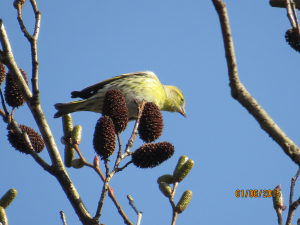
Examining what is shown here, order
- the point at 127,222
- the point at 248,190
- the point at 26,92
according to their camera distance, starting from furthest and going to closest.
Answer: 1. the point at 248,190
2. the point at 26,92
3. the point at 127,222

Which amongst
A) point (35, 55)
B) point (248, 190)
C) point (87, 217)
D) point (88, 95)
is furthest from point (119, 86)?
point (87, 217)

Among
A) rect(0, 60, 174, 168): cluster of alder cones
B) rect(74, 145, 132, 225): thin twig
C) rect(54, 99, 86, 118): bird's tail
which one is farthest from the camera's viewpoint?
rect(54, 99, 86, 118): bird's tail

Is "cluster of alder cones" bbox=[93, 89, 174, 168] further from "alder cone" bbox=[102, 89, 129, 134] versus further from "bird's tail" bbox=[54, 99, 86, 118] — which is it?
"bird's tail" bbox=[54, 99, 86, 118]

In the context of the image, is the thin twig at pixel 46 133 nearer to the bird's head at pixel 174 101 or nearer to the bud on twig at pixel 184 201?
the bud on twig at pixel 184 201

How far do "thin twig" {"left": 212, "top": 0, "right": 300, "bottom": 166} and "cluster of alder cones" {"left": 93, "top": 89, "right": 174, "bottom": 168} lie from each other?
76 centimetres

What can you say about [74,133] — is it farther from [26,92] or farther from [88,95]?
[88,95]

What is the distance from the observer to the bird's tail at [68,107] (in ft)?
18.8

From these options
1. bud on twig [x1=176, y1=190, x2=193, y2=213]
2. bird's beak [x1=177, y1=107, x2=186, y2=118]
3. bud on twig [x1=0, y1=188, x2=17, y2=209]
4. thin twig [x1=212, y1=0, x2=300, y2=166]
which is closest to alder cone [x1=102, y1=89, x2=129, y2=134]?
bud on twig [x1=176, y1=190, x2=193, y2=213]

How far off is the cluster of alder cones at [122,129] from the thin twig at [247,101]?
0.76 metres

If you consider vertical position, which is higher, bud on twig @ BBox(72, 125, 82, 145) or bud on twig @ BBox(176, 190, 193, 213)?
bud on twig @ BBox(72, 125, 82, 145)

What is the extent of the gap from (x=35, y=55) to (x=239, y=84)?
137 centimetres

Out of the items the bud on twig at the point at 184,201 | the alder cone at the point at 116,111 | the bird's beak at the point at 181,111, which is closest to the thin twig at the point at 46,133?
the alder cone at the point at 116,111

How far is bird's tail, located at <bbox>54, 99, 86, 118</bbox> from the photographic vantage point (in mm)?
5719

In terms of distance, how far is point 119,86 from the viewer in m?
6.12
